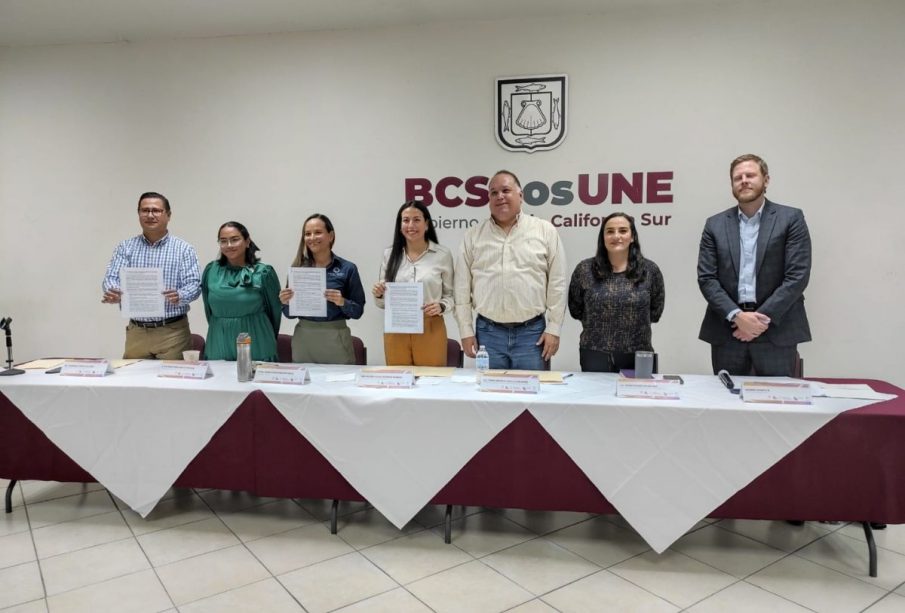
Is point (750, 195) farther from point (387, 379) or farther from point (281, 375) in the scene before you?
point (281, 375)

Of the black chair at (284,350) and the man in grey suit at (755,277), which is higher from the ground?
the man in grey suit at (755,277)

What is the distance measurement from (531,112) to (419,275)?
72.3 inches

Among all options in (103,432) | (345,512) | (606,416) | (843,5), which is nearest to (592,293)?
(606,416)

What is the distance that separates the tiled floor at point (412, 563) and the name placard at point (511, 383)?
66 cm

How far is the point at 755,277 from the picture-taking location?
8.64ft

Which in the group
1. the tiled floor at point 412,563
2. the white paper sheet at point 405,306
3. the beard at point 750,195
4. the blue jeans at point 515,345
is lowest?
the tiled floor at point 412,563

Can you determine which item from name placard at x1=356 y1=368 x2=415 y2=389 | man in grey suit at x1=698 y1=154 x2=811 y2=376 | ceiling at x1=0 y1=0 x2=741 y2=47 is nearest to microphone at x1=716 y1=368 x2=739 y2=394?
man in grey suit at x1=698 y1=154 x2=811 y2=376

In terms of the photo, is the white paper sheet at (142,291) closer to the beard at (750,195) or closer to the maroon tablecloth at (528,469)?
the maroon tablecloth at (528,469)

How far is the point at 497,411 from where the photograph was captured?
7.15 feet

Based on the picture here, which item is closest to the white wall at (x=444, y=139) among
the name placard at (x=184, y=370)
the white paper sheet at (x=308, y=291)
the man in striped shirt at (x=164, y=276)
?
the man in striped shirt at (x=164, y=276)

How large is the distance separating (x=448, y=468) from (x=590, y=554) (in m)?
0.68

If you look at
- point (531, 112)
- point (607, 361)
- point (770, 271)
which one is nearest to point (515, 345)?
point (607, 361)

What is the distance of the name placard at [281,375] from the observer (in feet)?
8.01

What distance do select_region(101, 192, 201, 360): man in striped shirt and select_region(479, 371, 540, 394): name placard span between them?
1.82 meters
